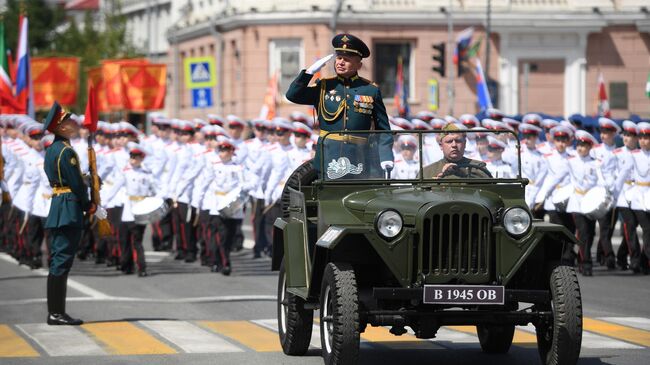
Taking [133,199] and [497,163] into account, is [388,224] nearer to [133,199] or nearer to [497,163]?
[497,163]

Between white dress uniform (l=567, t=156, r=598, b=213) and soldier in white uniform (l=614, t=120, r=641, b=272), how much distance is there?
0.40 meters

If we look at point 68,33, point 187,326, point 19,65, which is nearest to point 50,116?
point 187,326

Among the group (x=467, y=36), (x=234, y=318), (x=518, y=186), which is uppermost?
(x=467, y=36)

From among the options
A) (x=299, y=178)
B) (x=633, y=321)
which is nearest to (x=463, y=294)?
(x=299, y=178)

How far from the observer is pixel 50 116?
14.9 metres

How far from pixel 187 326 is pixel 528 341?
3.14m

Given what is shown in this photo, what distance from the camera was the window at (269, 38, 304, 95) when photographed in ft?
190

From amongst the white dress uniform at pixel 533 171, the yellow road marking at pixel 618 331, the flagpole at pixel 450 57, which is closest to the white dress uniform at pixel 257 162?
the white dress uniform at pixel 533 171

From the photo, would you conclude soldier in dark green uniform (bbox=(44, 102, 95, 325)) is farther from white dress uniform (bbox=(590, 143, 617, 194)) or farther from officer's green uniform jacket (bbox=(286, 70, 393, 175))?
Result: white dress uniform (bbox=(590, 143, 617, 194))

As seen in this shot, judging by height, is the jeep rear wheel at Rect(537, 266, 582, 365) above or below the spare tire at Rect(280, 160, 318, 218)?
below

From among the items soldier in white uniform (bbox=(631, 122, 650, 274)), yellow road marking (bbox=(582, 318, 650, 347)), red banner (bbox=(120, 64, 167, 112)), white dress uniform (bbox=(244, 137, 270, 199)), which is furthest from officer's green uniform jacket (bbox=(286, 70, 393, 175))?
red banner (bbox=(120, 64, 167, 112))

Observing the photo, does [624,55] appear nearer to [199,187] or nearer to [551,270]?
[199,187]

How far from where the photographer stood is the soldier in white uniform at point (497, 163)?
11852 millimetres

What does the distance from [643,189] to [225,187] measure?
567cm
